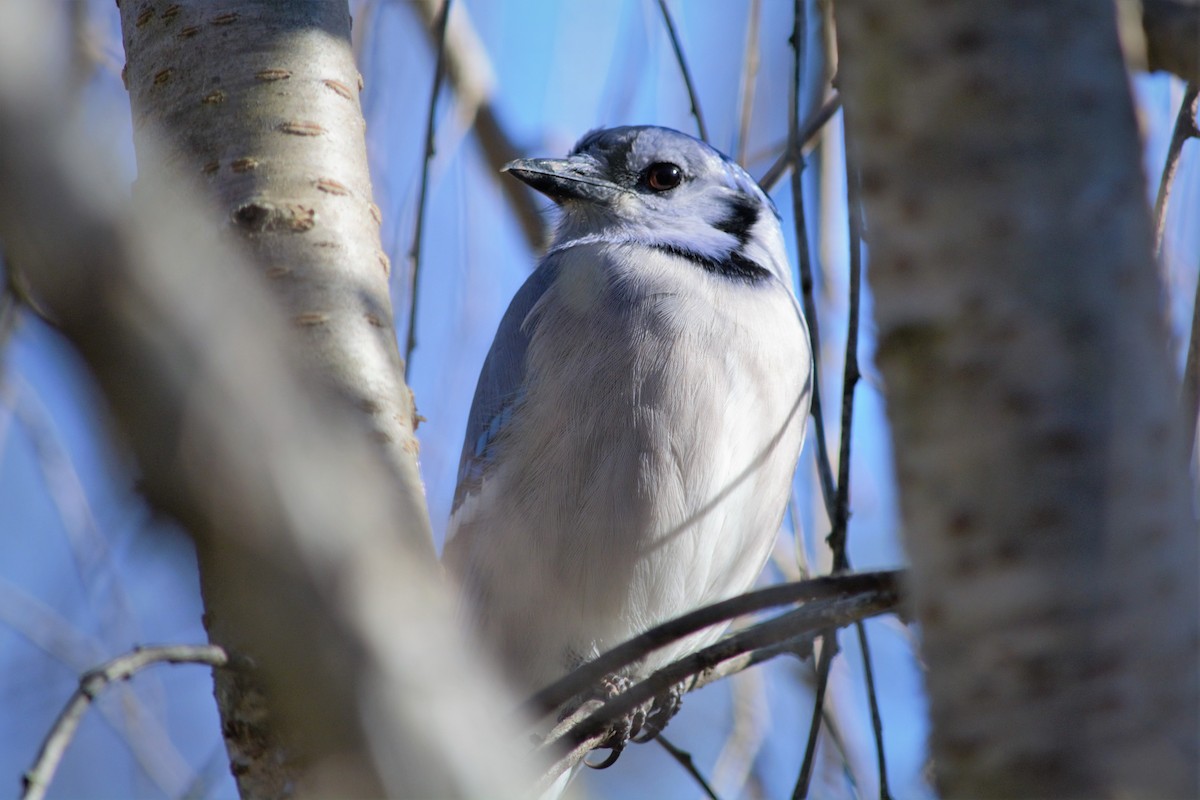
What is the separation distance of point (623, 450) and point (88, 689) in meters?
1.81

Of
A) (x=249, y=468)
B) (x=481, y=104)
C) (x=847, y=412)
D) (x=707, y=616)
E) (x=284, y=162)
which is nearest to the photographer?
(x=249, y=468)

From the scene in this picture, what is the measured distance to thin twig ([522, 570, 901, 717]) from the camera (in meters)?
1.48

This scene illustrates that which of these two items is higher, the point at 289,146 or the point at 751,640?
the point at 289,146

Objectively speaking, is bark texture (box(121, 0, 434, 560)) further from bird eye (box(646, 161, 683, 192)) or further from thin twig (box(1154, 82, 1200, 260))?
bird eye (box(646, 161, 683, 192))

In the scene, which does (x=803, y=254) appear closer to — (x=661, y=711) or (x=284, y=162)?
(x=284, y=162)

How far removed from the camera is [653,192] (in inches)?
162

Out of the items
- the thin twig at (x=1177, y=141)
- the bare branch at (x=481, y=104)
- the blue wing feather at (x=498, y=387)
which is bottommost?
the thin twig at (x=1177, y=141)

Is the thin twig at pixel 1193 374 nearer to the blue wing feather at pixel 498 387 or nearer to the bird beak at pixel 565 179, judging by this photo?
the blue wing feather at pixel 498 387

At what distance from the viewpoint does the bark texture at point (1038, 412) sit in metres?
1.02

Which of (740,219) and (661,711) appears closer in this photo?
(661,711)

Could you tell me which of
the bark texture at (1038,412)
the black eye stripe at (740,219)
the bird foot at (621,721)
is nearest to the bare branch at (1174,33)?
the bark texture at (1038,412)

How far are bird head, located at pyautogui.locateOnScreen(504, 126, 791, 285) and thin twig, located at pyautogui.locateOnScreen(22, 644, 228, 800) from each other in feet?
8.67

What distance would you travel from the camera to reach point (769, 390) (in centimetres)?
333

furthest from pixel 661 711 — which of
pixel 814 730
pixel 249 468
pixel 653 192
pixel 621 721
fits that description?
pixel 249 468
